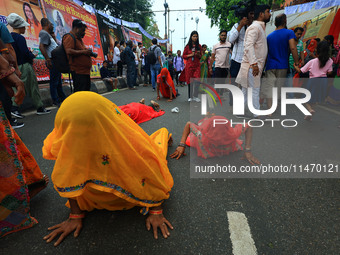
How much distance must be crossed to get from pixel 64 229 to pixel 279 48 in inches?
176

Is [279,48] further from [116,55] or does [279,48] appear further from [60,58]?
[116,55]

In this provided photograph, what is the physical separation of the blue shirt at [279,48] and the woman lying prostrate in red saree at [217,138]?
2384 millimetres

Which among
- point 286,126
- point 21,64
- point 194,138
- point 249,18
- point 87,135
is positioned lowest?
point 286,126

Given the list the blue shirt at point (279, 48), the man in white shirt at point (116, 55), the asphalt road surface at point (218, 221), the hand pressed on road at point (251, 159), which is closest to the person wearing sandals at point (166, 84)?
the blue shirt at point (279, 48)

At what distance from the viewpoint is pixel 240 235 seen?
1.34 m

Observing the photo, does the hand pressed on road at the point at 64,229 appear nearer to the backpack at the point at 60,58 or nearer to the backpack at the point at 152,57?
the backpack at the point at 60,58

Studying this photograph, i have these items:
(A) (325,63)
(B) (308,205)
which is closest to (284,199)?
(B) (308,205)

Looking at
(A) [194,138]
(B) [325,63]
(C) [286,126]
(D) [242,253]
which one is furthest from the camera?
(B) [325,63]

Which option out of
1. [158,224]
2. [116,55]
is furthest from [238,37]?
[116,55]

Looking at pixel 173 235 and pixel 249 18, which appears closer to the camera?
pixel 173 235

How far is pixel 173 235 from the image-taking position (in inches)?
53.2

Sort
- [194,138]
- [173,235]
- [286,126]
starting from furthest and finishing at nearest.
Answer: [286,126]
[194,138]
[173,235]

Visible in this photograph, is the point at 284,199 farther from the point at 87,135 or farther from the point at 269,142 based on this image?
the point at 87,135

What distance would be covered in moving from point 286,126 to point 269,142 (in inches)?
41.4
